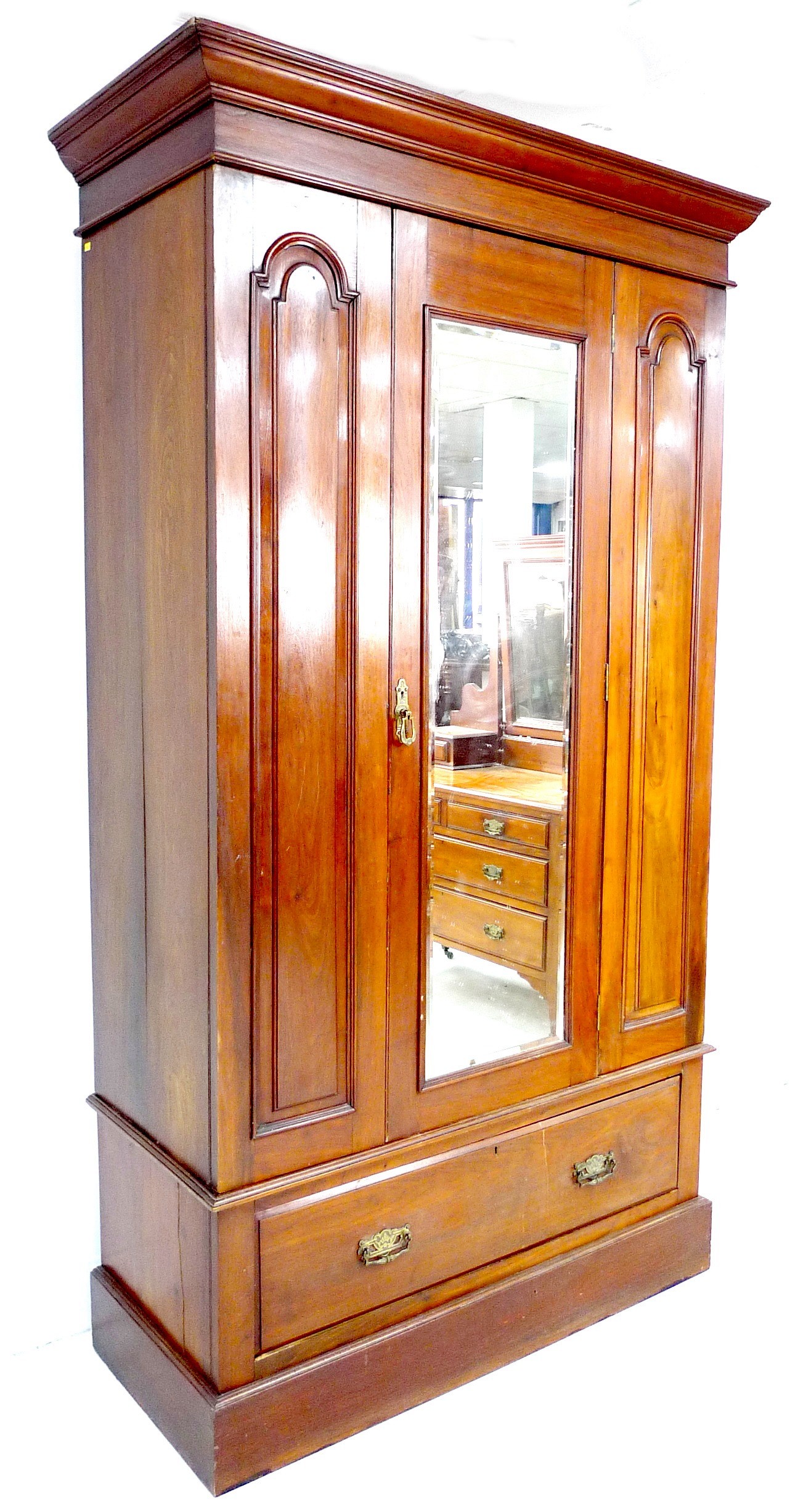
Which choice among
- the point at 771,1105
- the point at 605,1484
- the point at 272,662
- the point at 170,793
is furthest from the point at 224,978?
the point at 771,1105

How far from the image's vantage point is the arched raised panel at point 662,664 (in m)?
2.25

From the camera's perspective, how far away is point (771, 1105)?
133 inches

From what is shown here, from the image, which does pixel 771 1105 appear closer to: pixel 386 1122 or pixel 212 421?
pixel 386 1122

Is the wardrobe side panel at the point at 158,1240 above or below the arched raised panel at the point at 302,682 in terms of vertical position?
below

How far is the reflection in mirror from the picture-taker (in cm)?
197

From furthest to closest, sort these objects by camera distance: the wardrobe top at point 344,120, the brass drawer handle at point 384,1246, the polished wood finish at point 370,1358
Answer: the brass drawer handle at point 384,1246
the polished wood finish at point 370,1358
the wardrobe top at point 344,120

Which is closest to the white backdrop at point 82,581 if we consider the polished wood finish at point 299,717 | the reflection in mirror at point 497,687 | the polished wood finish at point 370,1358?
the polished wood finish at point 370,1358

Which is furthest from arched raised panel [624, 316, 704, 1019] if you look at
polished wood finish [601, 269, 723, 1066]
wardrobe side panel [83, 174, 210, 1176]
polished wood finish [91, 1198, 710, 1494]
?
wardrobe side panel [83, 174, 210, 1176]

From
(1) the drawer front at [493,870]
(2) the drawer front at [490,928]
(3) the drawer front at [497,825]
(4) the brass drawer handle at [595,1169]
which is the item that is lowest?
(4) the brass drawer handle at [595,1169]

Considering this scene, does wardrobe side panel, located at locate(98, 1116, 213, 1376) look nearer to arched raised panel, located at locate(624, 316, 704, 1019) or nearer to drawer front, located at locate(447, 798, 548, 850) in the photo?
drawer front, located at locate(447, 798, 548, 850)

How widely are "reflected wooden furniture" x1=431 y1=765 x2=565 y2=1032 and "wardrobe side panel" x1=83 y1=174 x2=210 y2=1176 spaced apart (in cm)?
45

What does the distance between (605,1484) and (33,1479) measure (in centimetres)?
92

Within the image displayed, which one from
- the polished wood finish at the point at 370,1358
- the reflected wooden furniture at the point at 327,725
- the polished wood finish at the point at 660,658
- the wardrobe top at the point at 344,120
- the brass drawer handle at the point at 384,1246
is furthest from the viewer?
the polished wood finish at the point at 660,658

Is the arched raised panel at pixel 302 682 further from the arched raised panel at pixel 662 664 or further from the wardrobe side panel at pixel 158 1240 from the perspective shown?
the arched raised panel at pixel 662 664
